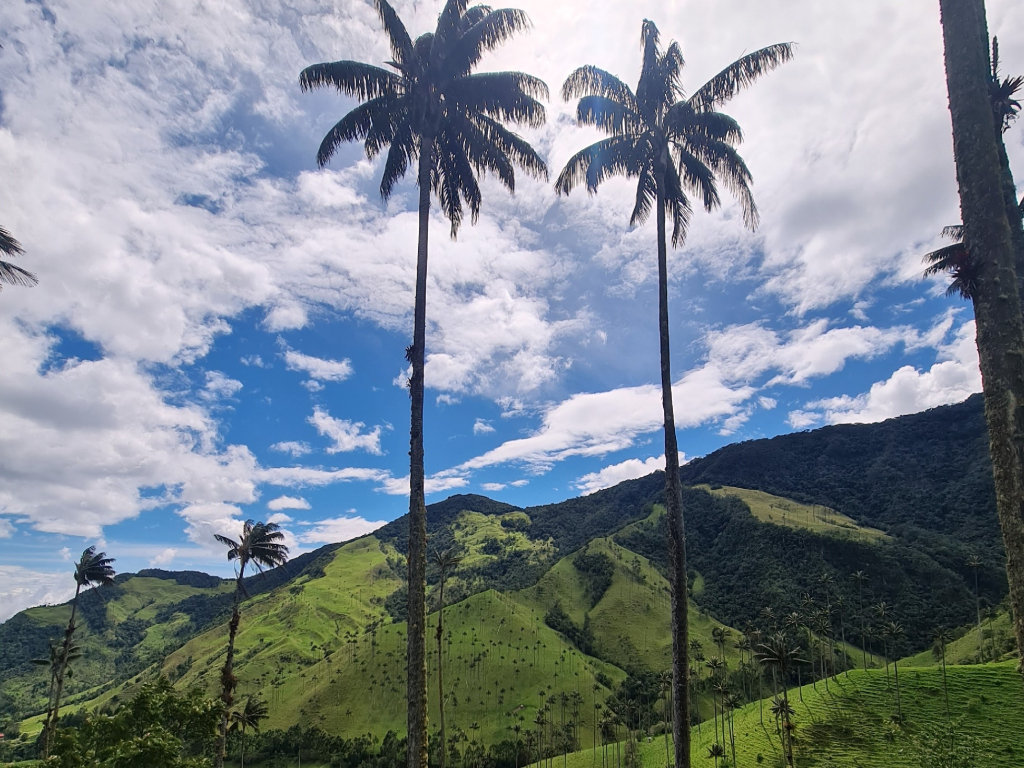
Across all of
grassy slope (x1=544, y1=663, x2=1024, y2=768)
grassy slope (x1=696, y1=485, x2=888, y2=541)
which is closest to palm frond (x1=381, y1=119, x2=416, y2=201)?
grassy slope (x1=544, y1=663, x2=1024, y2=768)

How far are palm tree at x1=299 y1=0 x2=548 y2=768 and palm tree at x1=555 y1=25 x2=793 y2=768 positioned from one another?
1814 mm

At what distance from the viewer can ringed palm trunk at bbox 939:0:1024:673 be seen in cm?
501

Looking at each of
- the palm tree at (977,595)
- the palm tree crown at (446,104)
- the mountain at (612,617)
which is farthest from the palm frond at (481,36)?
the palm tree at (977,595)

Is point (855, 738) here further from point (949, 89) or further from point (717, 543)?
point (717, 543)

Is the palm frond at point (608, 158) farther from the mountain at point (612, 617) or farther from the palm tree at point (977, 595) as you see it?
the palm tree at point (977, 595)

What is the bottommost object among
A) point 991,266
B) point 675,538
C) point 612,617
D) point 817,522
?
point 612,617

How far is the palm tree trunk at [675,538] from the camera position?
12.3 meters

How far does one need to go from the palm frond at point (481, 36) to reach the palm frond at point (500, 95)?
386 millimetres

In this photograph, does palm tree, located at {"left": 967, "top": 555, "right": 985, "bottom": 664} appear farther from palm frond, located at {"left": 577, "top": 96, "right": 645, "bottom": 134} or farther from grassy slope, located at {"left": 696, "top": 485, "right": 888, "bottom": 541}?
palm frond, located at {"left": 577, "top": 96, "right": 645, "bottom": 134}

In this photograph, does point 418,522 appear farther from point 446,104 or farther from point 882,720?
point 882,720

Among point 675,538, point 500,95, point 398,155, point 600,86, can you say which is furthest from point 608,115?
point 675,538

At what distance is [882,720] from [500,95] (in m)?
68.1

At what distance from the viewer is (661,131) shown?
15781 millimetres

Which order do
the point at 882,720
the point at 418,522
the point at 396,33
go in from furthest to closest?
the point at 882,720 < the point at 396,33 < the point at 418,522
